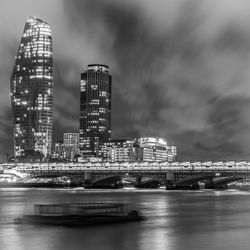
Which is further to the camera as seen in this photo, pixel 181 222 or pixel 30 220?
pixel 181 222

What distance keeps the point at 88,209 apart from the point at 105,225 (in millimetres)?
5986

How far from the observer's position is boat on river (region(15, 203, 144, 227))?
54.9 meters

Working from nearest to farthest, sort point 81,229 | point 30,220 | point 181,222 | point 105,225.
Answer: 1. point 81,229
2. point 105,225
3. point 30,220
4. point 181,222

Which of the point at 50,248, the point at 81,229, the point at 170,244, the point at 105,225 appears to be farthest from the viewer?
the point at 105,225

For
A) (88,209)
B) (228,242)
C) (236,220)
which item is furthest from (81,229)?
(236,220)

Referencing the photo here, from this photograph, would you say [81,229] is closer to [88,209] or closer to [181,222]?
[88,209]

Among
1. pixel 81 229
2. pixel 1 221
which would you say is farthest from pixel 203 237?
pixel 1 221

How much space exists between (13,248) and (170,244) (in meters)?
11.7

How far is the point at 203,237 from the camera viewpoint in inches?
1823

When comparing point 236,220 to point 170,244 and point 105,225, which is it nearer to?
point 105,225

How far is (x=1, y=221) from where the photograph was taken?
204 ft

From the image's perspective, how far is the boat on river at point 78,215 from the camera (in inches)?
2162

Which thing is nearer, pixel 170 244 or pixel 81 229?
pixel 170 244

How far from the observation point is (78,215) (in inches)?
2195
